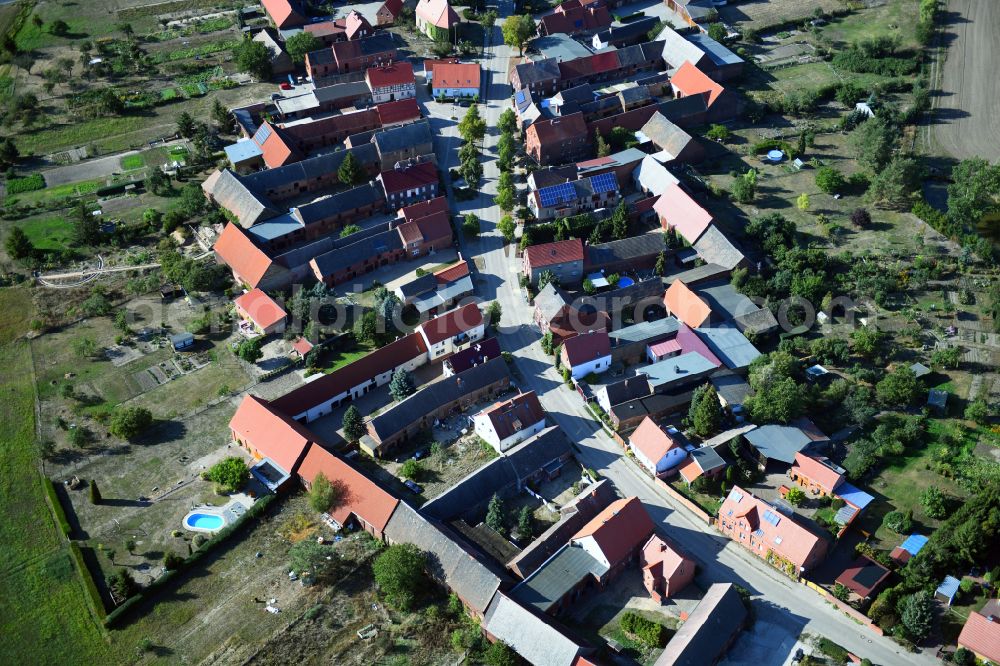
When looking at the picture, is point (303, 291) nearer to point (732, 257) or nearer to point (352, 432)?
point (352, 432)

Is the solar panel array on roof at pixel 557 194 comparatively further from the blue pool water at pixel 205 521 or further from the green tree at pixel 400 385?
the blue pool water at pixel 205 521

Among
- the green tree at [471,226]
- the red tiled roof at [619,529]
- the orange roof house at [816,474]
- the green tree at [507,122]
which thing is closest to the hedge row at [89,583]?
the red tiled roof at [619,529]

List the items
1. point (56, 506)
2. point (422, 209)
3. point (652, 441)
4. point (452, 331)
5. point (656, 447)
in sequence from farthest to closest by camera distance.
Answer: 1. point (422, 209)
2. point (452, 331)
3. point (652, 441)
4. point (656, 447)
5. point (56, 506)

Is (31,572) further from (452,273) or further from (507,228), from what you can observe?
(507,228)

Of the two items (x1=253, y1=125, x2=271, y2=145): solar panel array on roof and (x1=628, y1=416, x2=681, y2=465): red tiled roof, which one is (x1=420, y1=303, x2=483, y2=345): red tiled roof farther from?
(x1=253, y1=125, x2=271, y2=145): solar panel array on roof

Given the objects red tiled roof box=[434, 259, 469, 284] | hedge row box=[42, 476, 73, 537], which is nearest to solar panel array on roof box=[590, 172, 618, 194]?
red tiled roof box=[434, 259, 469, 284]

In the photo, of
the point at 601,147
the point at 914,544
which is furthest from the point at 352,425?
the point at 601,147
